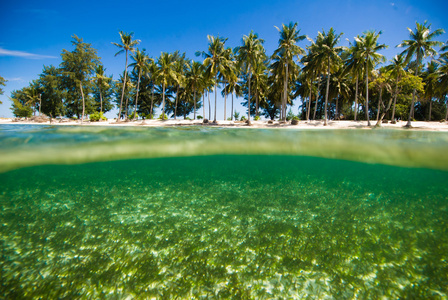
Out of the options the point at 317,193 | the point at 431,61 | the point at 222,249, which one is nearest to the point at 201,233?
the point at 222,249

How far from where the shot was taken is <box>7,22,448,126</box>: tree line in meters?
30.6

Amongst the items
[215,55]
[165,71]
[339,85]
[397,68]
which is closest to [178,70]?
[165,71]

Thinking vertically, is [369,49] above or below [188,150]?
above

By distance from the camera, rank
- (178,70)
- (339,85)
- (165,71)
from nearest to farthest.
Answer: (165,71) < (339,85) < (178,70)

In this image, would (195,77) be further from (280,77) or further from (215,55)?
(280,77)

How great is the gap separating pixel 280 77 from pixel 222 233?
36.1m

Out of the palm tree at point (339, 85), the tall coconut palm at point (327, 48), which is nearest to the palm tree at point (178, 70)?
the tall coconut palm at point (327, 48)

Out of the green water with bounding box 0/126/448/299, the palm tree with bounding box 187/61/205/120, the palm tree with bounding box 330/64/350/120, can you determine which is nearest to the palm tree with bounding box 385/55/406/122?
the palm tree with bounding box 330/64/350/120

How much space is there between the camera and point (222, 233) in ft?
15.0

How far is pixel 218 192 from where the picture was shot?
7.27 meters

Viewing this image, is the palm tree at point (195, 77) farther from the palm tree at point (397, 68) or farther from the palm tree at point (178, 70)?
the palm tree at point (397, 68)

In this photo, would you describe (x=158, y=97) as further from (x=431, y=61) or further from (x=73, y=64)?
(x=431, y=61)

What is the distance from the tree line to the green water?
2602 cm

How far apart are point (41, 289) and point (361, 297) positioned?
4903mm
